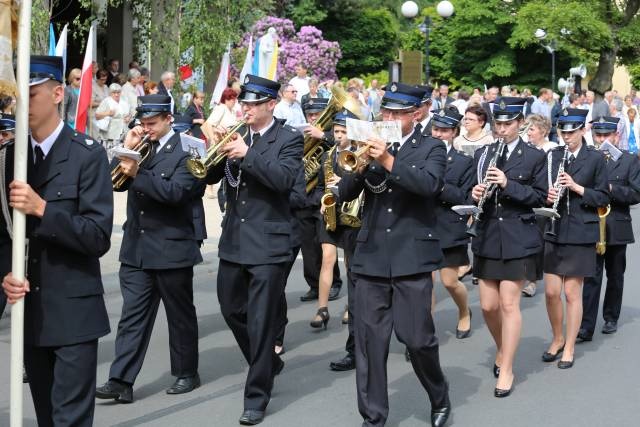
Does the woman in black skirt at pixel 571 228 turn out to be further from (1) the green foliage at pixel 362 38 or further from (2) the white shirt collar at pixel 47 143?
(1) the green foliage at pixel 362 38

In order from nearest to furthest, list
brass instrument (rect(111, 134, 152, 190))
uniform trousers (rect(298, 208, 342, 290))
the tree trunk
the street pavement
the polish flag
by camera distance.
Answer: the street pavement → brass instrument (rect(111, 134, 152, 190)) → the polish flag → uniform trousers (rect(298, 208, 342, 290)) → the tree trunk

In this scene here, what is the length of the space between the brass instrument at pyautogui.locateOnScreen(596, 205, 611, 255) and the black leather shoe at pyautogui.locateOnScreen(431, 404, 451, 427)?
2.81 m

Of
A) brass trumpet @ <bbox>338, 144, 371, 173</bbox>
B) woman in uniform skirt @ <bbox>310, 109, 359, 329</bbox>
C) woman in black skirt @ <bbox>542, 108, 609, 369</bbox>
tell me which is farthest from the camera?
woman in black skirt @ <bbox>542, 108, 609, 369</bbox>

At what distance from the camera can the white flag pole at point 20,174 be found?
466 cm

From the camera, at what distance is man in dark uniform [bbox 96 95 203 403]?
752 cm

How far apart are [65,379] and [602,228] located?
18.9 feet

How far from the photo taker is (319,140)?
9.37 meters

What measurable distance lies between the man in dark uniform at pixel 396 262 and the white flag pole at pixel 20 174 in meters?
2.44

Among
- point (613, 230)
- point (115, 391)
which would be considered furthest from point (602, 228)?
point (115, 391)

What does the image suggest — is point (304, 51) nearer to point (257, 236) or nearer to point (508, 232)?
point (508, 232)

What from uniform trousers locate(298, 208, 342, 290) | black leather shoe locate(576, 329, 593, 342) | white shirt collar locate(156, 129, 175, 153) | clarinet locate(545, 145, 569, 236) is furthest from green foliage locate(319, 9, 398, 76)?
white shirt collar locate(156, 129, 175, 153)

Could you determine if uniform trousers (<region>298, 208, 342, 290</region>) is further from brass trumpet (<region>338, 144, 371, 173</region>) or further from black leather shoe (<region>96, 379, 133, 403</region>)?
brass trumpet (<region>338, 144, 371, 173</region>)

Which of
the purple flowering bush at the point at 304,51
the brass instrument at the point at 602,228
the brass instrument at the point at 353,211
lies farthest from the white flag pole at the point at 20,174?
the purple flowering bush at the point at 304,51

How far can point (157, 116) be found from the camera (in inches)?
301
